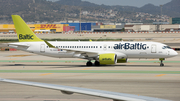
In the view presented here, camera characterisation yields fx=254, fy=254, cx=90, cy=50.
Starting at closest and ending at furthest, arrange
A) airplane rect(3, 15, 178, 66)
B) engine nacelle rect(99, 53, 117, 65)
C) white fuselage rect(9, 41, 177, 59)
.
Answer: engine nacelle rect(99, 53, 117, 65) < airplane rect(3, 15, 178, 66) < white fuselage rect(9, 41, 177, 59)

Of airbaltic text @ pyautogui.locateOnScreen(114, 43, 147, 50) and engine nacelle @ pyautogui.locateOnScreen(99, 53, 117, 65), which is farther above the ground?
airbaltic text @ pyautogui.locateOnScreen(114, 43, 147, 50)

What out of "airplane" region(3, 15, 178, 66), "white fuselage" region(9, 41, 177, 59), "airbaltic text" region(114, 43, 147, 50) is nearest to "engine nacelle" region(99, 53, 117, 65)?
"airplane" region(3, 15, 178, 66)

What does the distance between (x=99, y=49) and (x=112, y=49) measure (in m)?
Result: 1.84

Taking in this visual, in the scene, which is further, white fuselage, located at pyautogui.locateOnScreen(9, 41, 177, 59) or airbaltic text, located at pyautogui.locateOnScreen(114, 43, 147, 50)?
airbaltic text, located at pyautogui.locateOnScreen(114, 43, 147, 50)

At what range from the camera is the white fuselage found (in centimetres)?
3392

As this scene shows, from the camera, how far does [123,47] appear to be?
34719 mm

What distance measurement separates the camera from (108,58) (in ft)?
107

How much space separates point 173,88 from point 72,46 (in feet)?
64.5

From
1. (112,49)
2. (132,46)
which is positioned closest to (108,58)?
(112,49)

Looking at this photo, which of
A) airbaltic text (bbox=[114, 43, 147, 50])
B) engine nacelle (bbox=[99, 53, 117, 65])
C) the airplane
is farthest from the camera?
airbaltic text (bbox=[114, 43, 147, 50])

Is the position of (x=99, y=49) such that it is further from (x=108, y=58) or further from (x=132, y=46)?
(x=132, y=46)

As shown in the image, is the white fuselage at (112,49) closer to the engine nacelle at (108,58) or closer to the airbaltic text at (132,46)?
the airbaltic text at (132,46)

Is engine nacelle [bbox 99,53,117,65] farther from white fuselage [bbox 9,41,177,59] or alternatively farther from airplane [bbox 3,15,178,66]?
white fuselage [bbox 9,41,177,59]

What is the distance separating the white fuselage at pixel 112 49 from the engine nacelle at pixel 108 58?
1774 millimetres
